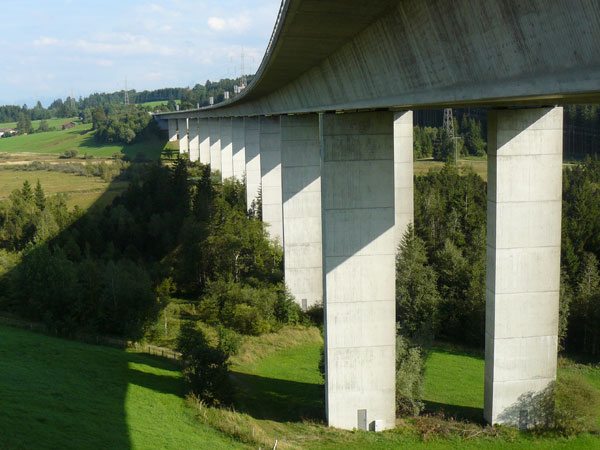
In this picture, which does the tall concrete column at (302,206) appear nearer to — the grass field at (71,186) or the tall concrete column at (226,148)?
the tall concrete column at (226,148)

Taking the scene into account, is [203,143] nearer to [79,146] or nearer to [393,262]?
[79,146]

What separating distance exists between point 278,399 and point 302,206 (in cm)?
1467

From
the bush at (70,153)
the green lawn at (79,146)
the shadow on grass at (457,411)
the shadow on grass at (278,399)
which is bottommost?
the shadow on grass at (278,399)

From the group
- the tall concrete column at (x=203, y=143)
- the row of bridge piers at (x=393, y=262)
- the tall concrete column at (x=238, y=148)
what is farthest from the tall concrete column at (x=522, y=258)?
the tall concrete column at (x=203, y=143)

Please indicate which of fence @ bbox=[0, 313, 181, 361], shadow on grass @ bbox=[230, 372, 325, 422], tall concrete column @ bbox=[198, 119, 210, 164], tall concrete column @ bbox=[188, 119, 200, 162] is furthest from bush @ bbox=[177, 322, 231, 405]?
tall concrete column @ bbox=[188, 119, 200, 162]

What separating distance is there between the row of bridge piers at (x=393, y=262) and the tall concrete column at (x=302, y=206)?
13.2m

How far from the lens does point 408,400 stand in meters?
22.5

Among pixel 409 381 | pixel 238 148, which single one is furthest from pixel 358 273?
pixel 238 148

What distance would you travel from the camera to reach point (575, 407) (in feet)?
65.7

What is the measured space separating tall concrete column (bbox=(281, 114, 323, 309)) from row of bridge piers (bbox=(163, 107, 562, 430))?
43.2 feet

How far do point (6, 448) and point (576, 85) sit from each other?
1557 cm

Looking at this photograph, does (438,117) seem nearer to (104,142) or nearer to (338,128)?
(104,142)

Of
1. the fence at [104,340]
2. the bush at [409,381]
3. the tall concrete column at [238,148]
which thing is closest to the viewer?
the bush at [409,381]

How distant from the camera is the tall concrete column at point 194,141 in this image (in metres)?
111
